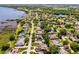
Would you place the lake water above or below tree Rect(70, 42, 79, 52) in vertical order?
above

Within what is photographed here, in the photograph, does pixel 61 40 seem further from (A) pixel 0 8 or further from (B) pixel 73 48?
(A) pixel 0 8

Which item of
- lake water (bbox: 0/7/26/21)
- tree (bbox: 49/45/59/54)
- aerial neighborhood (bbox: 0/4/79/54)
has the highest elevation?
lake water (bbox: 0/7/26/21)

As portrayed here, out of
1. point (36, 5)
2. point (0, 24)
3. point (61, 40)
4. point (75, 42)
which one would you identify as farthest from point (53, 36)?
point (0, 24)

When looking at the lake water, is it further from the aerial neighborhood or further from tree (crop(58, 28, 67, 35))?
tree (crop(58, 28, 67, 35))

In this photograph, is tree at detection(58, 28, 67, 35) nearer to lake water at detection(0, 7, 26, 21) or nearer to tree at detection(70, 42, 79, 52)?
tree at detection(70, 42, 79, 52)

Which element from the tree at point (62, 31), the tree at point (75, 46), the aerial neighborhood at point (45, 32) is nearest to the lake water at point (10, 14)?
the aerial neighborhood at point (45, 32)

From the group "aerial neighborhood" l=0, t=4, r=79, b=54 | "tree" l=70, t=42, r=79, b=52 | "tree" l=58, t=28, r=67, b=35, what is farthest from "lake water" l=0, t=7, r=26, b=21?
"tree" l=70, t=42, r=79, b=52

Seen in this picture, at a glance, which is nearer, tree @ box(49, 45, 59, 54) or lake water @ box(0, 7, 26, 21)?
tree @ box(49, 45, 59, 54)

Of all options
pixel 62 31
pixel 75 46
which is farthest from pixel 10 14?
pixel 75 46
